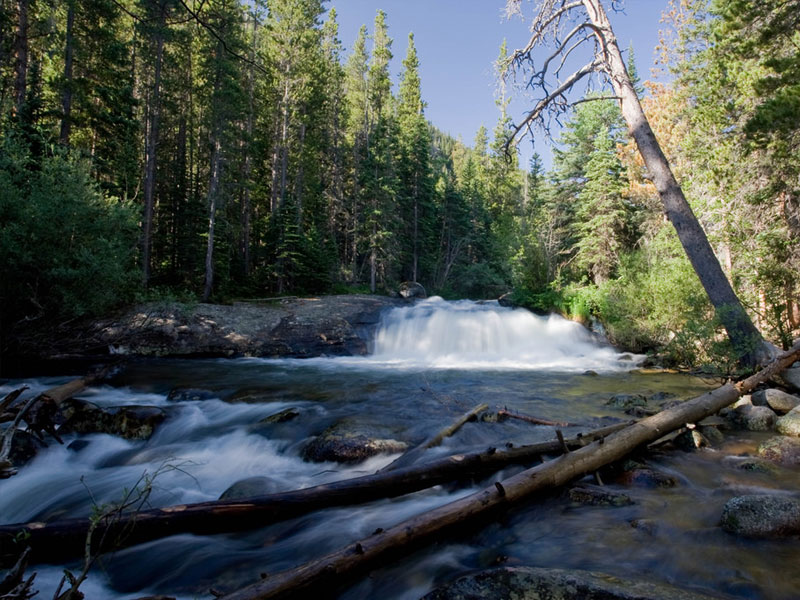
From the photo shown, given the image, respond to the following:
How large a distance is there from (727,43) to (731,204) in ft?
12.5

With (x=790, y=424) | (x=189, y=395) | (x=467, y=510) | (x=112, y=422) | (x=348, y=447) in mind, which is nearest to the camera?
(x=467, y=510)

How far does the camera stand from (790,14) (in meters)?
8.50

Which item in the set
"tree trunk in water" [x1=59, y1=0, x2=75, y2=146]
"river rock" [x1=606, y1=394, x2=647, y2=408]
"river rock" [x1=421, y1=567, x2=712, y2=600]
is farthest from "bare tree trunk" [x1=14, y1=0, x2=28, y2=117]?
"river rock" [x1=606, y1=394, x2=647, y2=408]

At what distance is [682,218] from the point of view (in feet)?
27.4

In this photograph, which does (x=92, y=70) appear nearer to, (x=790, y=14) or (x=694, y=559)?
(x=790, y=14)

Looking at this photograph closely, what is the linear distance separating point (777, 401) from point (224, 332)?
14.5 m

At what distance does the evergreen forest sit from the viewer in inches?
397

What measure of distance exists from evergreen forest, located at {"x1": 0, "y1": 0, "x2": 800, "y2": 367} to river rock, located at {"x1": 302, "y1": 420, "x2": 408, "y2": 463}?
4154 mm

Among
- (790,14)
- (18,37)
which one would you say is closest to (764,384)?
(790,14)

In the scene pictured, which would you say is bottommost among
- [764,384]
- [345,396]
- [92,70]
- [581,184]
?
[345,396]

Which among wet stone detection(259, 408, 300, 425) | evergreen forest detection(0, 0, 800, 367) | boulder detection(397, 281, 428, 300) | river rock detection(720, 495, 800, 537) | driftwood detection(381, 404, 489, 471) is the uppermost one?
evergreen forest detection(0, 0, 800, 367)

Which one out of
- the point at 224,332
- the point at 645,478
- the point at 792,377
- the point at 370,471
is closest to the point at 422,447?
the point at 370,471

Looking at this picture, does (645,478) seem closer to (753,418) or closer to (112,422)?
(753,418)

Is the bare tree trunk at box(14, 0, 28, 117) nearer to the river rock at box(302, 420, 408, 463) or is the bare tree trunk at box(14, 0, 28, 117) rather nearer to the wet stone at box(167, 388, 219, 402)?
the wet stone at box(167, 388, 219, 402)
